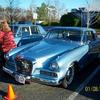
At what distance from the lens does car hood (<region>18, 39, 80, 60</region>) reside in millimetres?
7038

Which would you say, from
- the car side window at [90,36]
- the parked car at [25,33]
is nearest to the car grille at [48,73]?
the car side window at [90,36]

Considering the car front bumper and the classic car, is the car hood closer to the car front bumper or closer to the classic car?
the classic car

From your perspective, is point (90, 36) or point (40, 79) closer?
point (40, 79)

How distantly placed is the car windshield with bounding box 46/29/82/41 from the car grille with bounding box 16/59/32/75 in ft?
6.88

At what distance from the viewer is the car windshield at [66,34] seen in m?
8.41

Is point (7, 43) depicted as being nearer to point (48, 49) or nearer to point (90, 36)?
point (48, 49)

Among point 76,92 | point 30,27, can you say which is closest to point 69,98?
point 76,92

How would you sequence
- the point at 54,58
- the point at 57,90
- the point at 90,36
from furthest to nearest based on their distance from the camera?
the point at 90,36 → the point at 54,58 → the point at 57,90

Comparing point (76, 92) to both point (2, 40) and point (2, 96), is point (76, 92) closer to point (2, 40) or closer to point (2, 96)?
point (2, 96)

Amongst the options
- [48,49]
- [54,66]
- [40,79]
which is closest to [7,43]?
[48,49]

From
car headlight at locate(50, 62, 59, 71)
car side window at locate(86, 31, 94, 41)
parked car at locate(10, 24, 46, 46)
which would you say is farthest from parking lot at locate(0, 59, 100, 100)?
parked car at locate(10, 24, 46, 46)

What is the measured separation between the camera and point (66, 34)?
336 inches

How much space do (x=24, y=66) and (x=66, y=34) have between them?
228 centimetres
